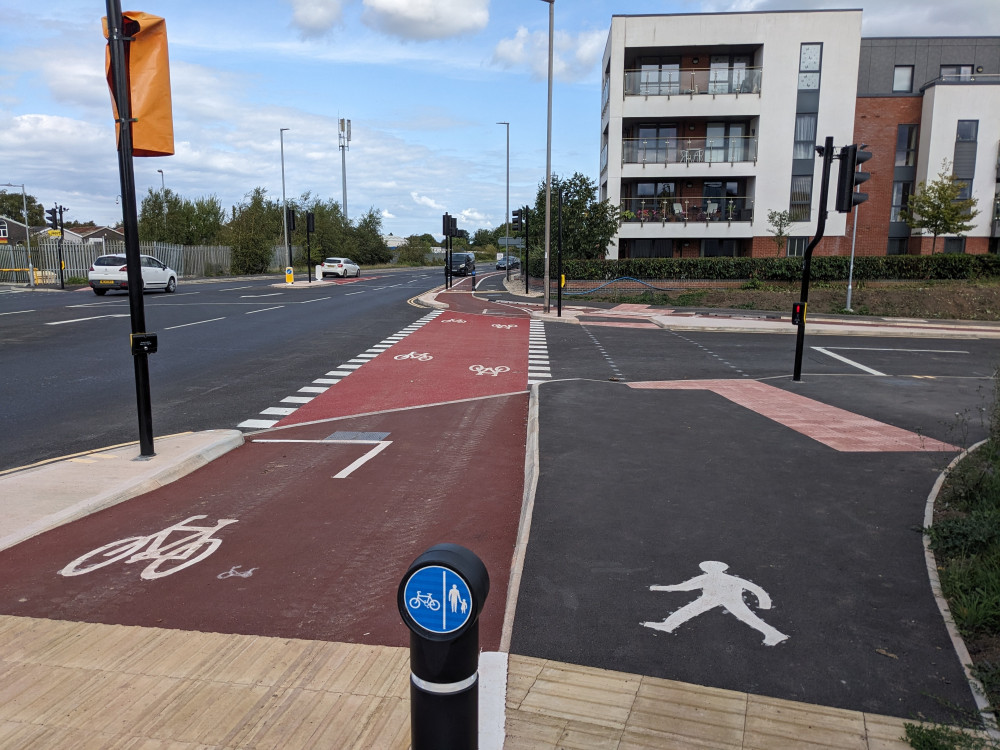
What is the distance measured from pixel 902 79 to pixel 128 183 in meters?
48.4

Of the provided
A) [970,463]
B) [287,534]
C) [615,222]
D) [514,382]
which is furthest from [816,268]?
[287,534]

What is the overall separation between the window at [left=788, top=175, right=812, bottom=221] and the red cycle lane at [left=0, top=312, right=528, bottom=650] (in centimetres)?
3475

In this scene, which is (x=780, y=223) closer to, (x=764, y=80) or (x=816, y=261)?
(x=816, y=261)

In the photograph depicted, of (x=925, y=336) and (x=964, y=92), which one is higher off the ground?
(x=964, y=92)

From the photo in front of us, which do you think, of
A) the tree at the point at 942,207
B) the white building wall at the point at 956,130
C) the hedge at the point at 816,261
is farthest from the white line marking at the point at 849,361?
the white building wall at the point at 956,130

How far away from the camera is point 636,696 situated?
11.9ft

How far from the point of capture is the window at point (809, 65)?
3916cm

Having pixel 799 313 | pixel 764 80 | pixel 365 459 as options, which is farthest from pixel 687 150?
pixel 365 459

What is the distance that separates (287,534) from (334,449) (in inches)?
115

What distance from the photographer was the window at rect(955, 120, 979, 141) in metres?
40.4

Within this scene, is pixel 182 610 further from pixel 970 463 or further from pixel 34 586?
pixel 970 463

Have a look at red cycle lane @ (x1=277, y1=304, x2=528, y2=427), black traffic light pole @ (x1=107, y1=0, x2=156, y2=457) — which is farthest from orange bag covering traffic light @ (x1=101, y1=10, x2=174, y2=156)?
red cycle lane @ (x1=277, y1=304, x2=528, y2=427)

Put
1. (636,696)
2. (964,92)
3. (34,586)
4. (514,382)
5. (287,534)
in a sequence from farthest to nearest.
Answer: (964,92)
(514,382)
(287,534)
(34,586)
(636,696)

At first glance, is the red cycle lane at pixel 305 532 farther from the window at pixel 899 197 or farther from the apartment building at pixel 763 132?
the window at pixel 899 197
